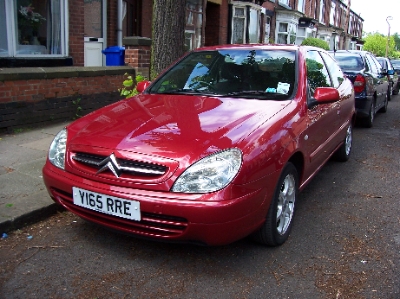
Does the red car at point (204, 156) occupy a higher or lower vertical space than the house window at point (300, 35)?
lower

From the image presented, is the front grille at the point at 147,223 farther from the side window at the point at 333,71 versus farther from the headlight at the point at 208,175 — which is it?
the side window at the point at 333,71

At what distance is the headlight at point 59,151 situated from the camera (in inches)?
123

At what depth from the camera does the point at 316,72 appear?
444 centimetres

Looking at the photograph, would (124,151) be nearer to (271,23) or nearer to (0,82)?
(0,82)

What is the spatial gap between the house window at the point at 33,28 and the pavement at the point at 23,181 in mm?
2305

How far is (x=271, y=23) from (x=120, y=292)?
2259cm

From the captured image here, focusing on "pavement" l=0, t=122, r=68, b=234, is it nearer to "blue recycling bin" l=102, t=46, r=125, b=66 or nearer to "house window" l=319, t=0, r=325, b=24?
"blue recycling bin" l=102, t=46, r=125, b=66

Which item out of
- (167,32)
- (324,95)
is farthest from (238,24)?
(324,95)

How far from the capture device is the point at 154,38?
6.18 m

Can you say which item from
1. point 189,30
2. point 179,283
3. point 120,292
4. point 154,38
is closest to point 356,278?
point 179,283

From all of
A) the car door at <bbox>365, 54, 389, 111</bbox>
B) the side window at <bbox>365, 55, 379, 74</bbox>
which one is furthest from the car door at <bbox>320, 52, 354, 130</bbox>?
the side window at <bbox>365, 55, 379, 74</bbox>

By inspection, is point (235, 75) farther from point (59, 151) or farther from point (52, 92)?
point (52, 92)

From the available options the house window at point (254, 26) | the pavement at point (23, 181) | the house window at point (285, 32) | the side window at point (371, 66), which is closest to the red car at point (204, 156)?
the pavement at point (23, 181)

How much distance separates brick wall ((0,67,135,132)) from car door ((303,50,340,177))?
409cm
